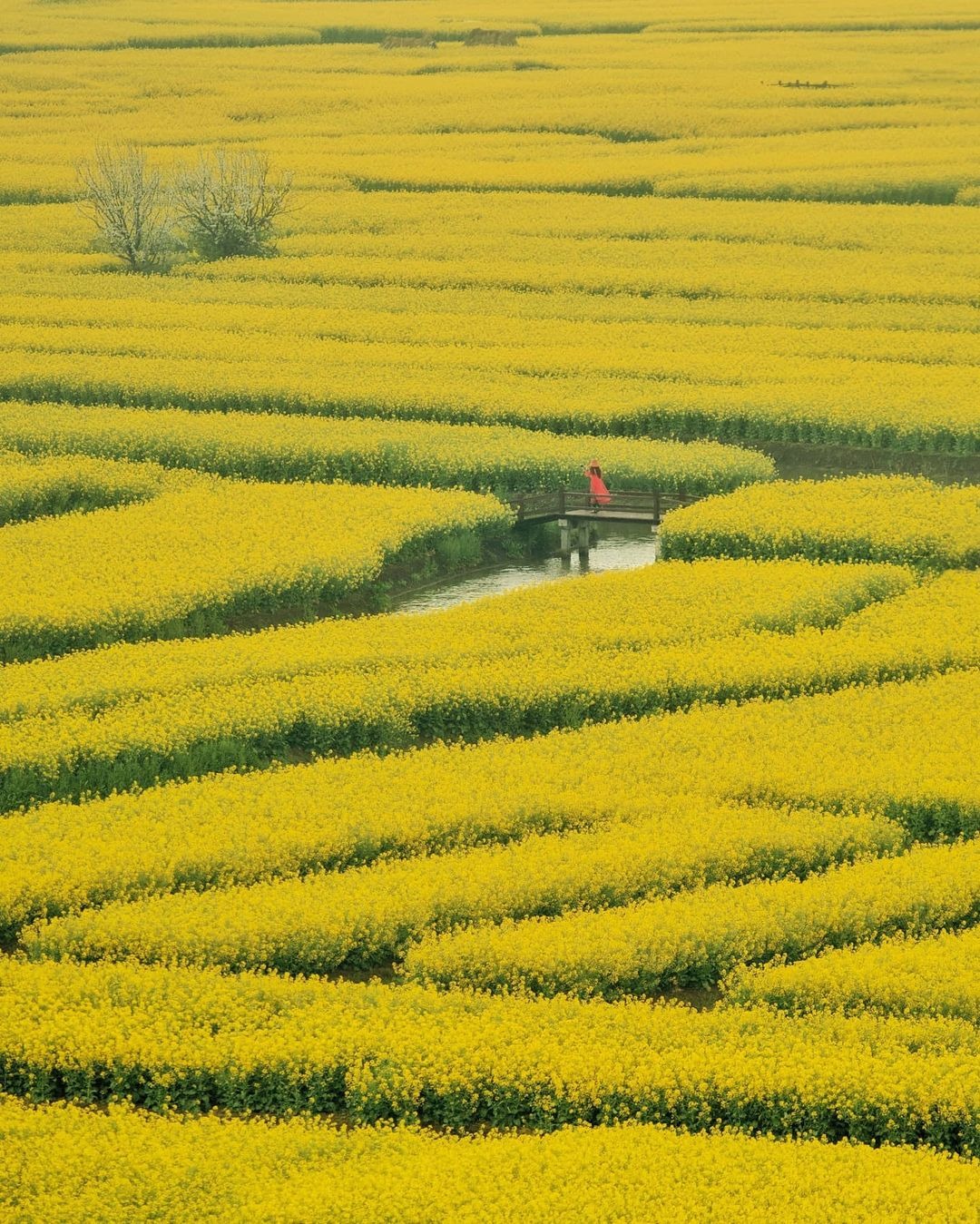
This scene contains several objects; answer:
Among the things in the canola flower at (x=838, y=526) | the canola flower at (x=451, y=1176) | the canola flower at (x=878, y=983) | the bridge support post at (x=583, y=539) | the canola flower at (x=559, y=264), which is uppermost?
the canola flower at (x=559, y=264)

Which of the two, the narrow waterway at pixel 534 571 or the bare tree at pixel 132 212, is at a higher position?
the bare tree at pixel 132 212

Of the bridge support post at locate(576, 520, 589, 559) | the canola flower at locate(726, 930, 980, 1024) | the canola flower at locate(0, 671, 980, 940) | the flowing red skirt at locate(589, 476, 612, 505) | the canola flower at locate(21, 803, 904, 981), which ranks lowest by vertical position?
the canola flower at locate(726, 930, 980, 1024)

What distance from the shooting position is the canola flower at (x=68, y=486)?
33.5m

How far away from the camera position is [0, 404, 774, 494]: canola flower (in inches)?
1345

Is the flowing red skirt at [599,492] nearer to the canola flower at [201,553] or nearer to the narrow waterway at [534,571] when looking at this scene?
the narrow waterway at [534,571]

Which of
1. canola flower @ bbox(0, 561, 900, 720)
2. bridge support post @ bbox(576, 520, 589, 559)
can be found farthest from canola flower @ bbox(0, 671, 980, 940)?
bridge support post @ bbox(576, 520, 589, 559)

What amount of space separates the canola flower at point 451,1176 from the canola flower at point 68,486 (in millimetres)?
20095

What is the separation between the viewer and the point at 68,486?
3406 centimetres

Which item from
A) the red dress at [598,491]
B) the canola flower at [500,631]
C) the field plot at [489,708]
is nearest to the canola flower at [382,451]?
the field plot at [489,708]

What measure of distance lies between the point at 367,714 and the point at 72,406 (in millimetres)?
18700

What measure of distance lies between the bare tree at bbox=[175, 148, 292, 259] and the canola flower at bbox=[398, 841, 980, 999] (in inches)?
1495

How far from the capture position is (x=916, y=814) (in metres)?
20.1

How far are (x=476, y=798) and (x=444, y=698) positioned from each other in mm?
3397

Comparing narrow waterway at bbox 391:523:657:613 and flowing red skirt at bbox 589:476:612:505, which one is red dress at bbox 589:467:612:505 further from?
narrow waterway at bbox 391:523:657:613
